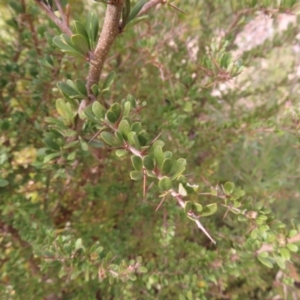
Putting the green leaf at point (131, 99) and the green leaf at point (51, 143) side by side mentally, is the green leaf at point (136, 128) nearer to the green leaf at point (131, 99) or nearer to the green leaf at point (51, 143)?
the green leaf at point (131, 99)

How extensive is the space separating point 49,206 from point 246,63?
92 centimetres

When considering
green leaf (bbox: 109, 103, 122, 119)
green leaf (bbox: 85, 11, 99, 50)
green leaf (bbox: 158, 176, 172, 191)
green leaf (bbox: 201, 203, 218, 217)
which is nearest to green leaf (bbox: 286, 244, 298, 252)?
green leaf (bbox: 201, 203, 218, 217)

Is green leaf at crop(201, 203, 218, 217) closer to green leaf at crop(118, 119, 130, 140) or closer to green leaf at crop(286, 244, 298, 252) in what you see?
green leaf at crop(118, 119, 130, 140)

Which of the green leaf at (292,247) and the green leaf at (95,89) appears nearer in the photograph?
the green leaf at (95,89)

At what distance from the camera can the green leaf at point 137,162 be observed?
0.51m

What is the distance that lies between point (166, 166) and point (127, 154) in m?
0.39

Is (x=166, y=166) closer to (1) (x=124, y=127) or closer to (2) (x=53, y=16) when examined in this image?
(1) (x=124, y=127)

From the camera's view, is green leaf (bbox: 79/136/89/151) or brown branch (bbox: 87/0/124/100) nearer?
brown branch (bbox: 87/0/124/100)

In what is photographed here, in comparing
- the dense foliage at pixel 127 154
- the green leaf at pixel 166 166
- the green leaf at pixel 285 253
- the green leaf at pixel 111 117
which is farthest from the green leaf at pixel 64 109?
the green leaf at pixel 285 253

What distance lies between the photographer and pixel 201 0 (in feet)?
4.76

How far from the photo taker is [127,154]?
887mm

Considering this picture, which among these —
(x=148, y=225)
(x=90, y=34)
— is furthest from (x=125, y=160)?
(x=90, y=34)

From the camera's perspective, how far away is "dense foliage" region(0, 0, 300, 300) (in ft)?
1.89

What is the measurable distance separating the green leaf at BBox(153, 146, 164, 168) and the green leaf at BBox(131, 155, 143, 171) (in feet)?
0.08
